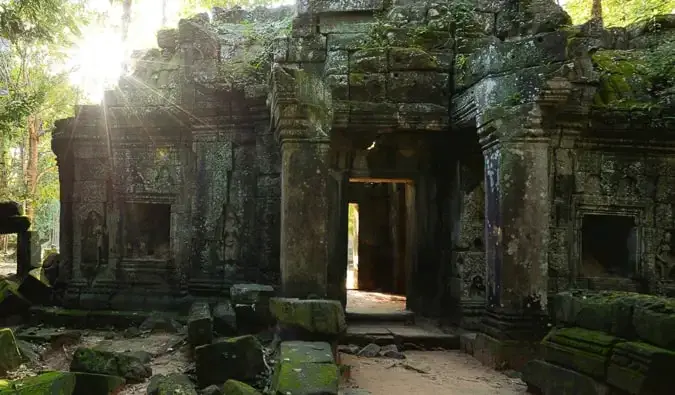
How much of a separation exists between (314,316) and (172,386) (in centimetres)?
145

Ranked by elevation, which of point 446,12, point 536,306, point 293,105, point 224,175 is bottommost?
point 536,306

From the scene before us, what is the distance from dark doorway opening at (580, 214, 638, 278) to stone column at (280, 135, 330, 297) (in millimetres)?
4010

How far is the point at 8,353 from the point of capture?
5363 millimetres

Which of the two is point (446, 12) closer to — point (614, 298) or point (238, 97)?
point (238, 97)

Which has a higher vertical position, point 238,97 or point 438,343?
point 238,97

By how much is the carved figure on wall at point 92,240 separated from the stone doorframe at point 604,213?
7.43 m

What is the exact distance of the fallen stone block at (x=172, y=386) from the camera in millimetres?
4082

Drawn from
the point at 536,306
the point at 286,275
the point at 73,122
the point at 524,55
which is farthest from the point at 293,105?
the point at 73,122

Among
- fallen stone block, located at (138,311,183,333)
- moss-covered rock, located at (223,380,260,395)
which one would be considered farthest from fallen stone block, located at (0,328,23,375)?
moss-covered rock, located at (223,380,260,395)

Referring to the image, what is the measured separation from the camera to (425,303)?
7883 millimetres

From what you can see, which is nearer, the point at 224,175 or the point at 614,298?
the point at 614,298

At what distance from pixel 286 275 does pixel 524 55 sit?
3.67m

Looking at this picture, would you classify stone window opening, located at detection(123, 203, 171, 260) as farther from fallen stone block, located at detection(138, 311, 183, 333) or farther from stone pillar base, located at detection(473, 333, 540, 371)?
stone pillar base, located at detection(473, 333, 540, 371)

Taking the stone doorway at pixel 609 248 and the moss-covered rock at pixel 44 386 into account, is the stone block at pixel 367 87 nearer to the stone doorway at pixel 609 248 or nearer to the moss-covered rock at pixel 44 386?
the stone doorway at pixel 609 248
